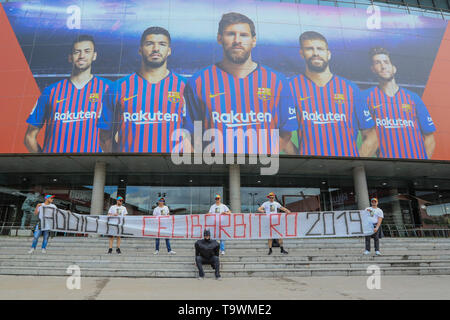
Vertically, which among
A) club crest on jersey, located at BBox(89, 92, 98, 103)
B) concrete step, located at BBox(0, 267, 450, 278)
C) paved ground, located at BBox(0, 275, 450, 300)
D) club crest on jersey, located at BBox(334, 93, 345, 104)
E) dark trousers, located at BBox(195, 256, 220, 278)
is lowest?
paved ground, located at BBox(0, 275, 450, 300)

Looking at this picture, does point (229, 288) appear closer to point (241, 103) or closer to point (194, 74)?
point (241, 103)

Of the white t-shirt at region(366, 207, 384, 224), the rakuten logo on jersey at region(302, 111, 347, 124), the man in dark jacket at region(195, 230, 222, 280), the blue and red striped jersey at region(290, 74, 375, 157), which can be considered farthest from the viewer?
the rakuten logo on jersey at region(302, 111, 347, 124)

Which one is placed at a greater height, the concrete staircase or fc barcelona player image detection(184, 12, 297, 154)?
fc barcelona player image detection(184, 12, 297, 154)

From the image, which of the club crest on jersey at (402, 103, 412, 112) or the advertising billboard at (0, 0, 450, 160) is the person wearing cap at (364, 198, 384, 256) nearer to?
the advertising billboard at (0, 0, 450, 160)

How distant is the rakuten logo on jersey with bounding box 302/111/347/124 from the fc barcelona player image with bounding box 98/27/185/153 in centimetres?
742

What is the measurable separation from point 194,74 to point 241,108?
3.66 meters

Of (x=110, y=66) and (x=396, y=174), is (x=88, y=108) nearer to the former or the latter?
(x=110, y=66)

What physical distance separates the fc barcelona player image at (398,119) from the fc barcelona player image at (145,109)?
12.1 m

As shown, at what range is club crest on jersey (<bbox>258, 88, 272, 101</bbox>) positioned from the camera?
16.9 metres

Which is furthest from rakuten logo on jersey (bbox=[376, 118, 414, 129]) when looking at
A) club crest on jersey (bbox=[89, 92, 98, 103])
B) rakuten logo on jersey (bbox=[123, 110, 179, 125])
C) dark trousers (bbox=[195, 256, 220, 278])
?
club crest on jersey (bbox=[89, 92, 98, 103])

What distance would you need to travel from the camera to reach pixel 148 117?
16.1 metres

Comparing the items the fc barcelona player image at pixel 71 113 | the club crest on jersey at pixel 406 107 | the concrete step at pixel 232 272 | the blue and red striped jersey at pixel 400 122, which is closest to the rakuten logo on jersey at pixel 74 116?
the fc barcelona player image at pixel 71 113

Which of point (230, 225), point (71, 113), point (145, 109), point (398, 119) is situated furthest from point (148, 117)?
point (398, 119)

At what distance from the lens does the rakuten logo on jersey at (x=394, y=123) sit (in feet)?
56.3
